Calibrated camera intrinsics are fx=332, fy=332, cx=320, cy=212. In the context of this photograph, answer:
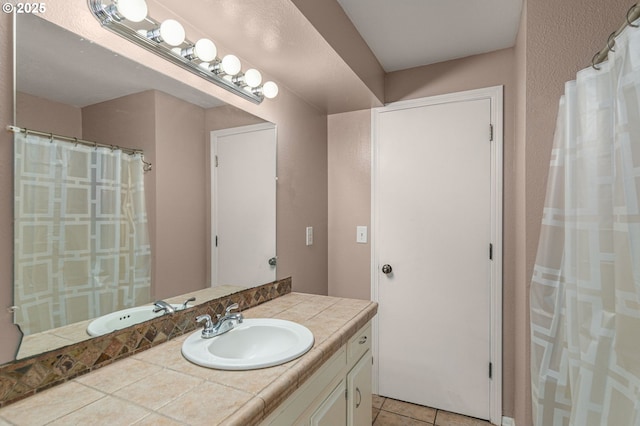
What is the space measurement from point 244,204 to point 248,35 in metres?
0.78

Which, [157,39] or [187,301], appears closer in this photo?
[157,39]

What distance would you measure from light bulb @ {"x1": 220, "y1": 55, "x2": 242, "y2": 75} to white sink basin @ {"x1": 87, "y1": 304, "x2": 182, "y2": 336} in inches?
39.6

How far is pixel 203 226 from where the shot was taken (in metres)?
1.48

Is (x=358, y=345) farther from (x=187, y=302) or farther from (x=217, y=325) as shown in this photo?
(x=187, y=302)

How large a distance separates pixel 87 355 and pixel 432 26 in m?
2.08

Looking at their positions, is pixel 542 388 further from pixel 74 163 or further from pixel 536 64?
pixel 74 163

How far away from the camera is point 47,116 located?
0.93 metres

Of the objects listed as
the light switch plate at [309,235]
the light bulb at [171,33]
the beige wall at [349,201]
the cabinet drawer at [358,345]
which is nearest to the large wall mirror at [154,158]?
the light bulb at [171,33]

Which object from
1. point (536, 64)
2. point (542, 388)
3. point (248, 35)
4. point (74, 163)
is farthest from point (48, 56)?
point (542, 388)

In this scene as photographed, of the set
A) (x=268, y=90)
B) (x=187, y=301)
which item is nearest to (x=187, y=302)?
(x=187, y=301)

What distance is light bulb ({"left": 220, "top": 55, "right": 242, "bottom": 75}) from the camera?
4.66 feet

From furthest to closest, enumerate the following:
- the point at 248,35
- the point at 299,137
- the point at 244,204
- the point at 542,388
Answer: the point at 299,137 < the point at 244,204 < the point at 248,35 < the point at 542,388

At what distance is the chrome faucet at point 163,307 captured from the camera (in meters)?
1.23

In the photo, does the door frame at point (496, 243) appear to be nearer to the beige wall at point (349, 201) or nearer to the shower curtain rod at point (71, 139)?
the beige wall at point (349, 201)
